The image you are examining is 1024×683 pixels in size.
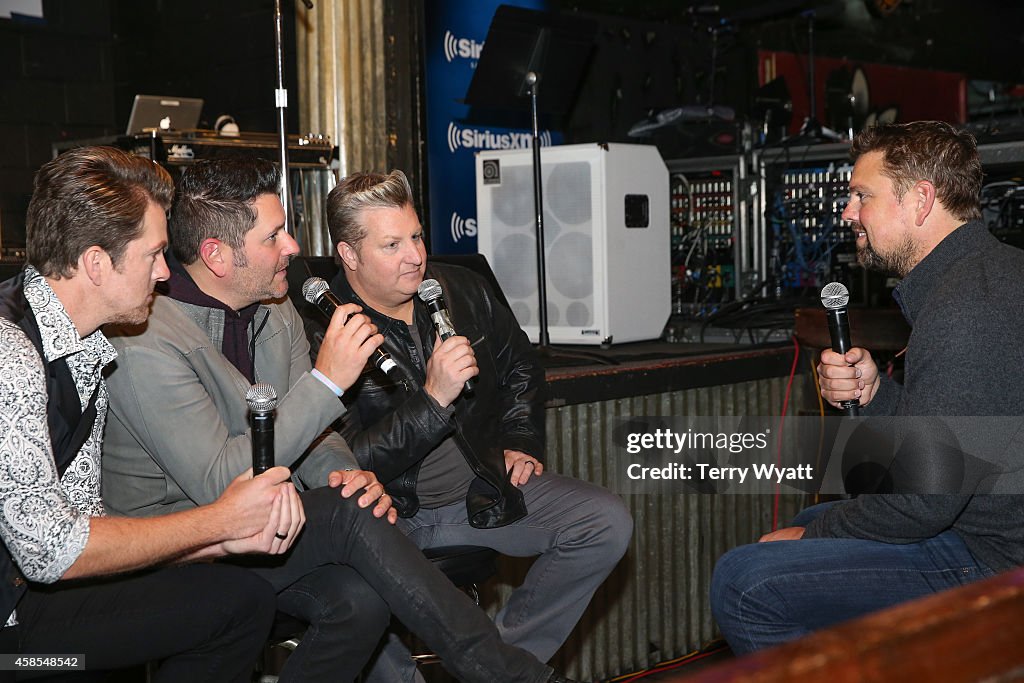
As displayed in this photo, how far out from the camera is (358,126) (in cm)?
450

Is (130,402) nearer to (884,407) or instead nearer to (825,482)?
(884,407)

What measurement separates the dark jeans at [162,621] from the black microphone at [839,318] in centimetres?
123

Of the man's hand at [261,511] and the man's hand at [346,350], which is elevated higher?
the man's hand at [346,350]

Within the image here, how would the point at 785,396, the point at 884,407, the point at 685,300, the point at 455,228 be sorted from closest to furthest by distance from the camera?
the point at 884,407
the point at 785,396
the point at 685,300
the point at 455,228

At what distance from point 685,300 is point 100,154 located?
3.10m

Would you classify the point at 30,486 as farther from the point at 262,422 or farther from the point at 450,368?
the point at 450,368

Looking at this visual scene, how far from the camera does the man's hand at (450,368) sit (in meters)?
2.33

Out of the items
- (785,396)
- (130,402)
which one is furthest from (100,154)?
(785,396)

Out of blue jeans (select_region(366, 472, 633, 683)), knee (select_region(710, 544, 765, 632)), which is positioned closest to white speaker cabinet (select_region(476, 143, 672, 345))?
blue jeans (select_region(366, 472, 633, 683))

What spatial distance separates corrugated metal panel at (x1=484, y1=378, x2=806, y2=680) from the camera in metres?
3.17

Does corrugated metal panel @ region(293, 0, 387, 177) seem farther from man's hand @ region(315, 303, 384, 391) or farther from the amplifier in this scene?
man's hand @ region(315, 303, 384, 391)

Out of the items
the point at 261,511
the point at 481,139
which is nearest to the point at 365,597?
the point at 261,511

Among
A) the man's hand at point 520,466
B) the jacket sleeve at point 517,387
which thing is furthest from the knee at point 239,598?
the jacket sleeve at point 517,387

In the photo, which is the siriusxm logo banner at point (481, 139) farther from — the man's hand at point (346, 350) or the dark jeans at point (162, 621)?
the dark jeans at point (162, 621)
